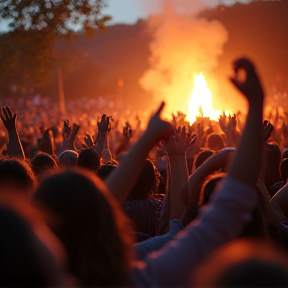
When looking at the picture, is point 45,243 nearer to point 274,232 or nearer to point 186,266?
point 186,266

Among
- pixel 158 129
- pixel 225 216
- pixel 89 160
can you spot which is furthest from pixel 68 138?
pixel 225 216

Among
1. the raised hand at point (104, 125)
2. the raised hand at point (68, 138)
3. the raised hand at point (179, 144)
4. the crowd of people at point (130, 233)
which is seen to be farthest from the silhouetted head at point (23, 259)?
the raised hand at point (68, 138)

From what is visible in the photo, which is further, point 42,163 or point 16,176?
point 42,163

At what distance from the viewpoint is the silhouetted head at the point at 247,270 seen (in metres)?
1.24

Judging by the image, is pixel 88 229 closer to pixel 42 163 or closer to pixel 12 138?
pixel 42 163

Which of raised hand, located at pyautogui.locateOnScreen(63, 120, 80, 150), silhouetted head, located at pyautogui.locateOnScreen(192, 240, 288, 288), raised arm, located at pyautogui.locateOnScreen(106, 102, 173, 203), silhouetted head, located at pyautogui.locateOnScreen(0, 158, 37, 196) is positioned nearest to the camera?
silhouetted head, located at pyautogui.locateOnScreen(192, 240, 288, 288)

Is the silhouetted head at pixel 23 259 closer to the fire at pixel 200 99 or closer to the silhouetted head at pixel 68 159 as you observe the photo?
the silhouetted head at pixel 68 159

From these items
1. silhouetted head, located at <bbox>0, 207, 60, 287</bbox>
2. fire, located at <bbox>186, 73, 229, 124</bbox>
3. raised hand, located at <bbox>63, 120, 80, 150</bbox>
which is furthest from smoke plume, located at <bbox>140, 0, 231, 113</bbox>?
silhouetted head, located at <bbox>0, 207, 60, 287</bbox>

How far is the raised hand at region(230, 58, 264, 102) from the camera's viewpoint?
2113 millimetres

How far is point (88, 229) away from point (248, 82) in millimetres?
784

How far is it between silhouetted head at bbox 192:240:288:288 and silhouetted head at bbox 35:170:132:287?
47cm

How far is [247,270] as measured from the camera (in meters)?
1.25

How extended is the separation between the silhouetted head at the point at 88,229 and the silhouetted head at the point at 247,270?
0.47 meters

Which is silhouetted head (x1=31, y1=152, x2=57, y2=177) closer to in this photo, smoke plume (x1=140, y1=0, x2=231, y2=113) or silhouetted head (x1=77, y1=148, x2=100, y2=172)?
silhouetted head (x1=77, y1=148, x2=100, y2=172)
